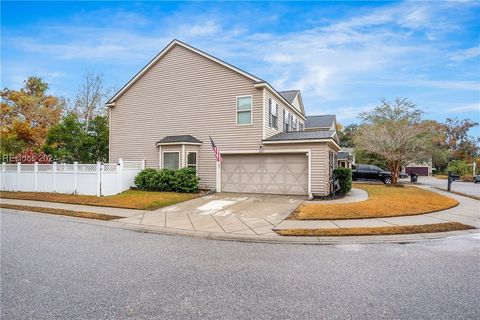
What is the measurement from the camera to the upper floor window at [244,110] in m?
15.9

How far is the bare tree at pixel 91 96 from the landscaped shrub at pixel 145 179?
68.8ft

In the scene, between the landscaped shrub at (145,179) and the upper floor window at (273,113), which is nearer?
the landscaped shrub at (145,179)

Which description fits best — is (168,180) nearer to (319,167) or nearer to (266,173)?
(266,173)

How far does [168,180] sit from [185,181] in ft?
3.66

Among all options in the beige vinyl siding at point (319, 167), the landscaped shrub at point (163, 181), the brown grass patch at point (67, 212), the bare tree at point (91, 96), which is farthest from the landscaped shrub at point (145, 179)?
the bare tree at point (91, 96)

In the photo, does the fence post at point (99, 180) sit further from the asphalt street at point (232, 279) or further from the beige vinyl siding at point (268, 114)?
the beige vinyl siding at point (268, 114)

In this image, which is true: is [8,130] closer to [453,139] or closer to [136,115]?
[136,115]

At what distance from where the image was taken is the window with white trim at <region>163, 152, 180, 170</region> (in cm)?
1677

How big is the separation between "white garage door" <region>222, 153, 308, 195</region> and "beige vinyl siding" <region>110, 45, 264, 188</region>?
0.81 m

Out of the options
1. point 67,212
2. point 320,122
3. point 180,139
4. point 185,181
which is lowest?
point 67,212

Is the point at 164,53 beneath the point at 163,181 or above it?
above

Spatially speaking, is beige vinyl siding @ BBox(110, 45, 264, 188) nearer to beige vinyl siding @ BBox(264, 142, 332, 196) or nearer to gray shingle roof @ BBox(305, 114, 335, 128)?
beige vinyl siding @ BBox(264, 142, 332, 196)

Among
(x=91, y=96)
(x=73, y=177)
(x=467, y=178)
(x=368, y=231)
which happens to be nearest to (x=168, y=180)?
(x=73, y=177)

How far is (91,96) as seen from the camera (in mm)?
33594
